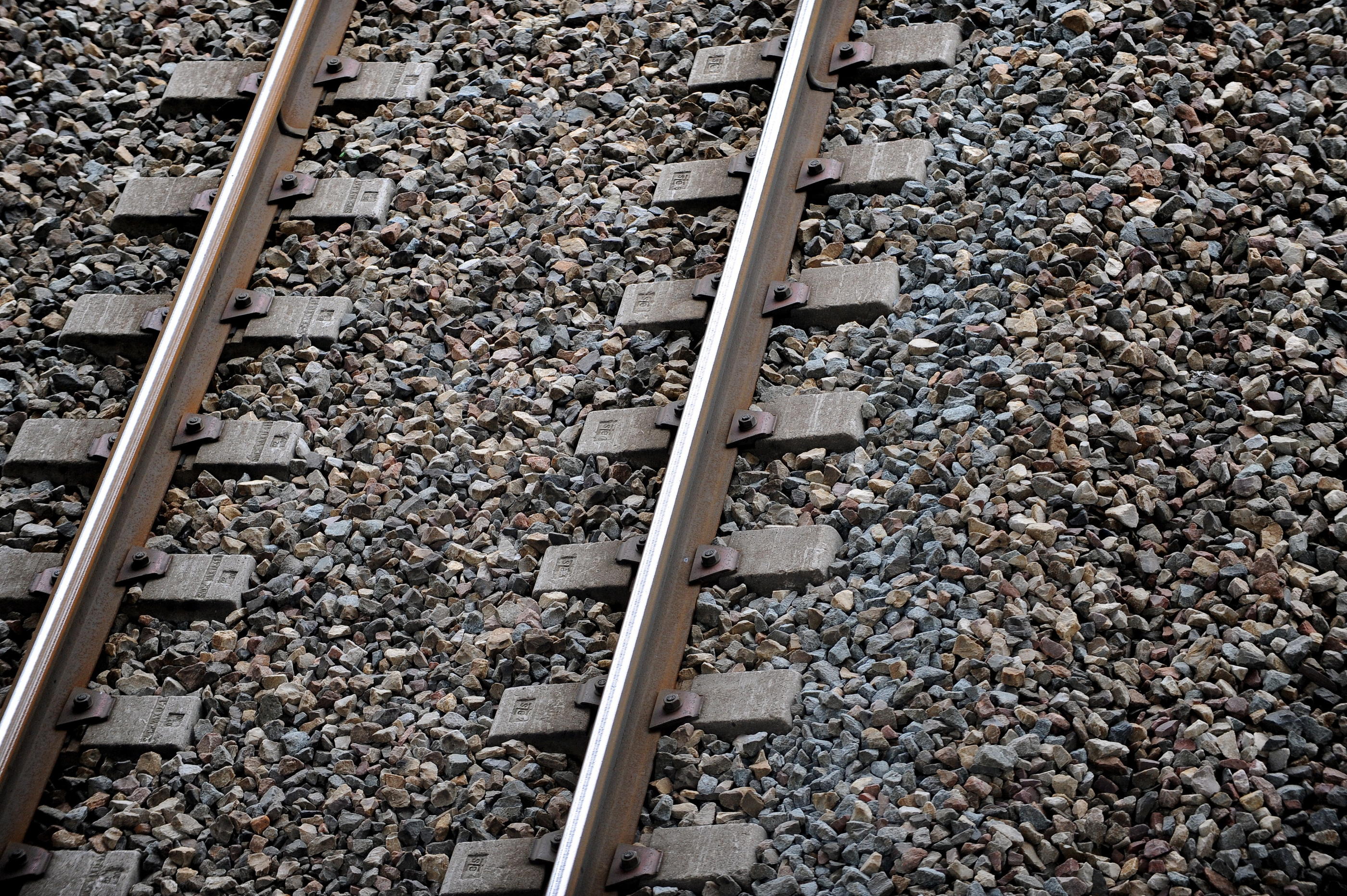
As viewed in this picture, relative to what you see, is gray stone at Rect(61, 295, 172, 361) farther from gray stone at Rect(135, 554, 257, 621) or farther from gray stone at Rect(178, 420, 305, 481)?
gray stone at Rect(135, 554, 257, 621)

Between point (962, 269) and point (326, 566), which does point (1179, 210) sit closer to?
point (962, 269)

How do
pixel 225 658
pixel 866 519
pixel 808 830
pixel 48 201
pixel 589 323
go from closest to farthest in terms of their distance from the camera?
1. pixel 808 830
2. pixel 866 519
3. pixel 225 658
4. pixel 589 323
5. pixel 48 201

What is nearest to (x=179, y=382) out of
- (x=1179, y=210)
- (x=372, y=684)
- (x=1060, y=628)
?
(x=372, y=684)

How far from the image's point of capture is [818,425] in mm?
3789

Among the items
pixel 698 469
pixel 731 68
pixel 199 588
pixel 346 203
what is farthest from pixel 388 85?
pixel 698 469

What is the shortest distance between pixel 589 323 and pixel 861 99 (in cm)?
119

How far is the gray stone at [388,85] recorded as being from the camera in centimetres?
499

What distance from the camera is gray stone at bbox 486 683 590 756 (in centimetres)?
347

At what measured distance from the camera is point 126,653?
3912mm

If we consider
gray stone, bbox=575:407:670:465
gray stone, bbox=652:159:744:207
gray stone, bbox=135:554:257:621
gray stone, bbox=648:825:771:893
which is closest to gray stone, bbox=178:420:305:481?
gray stone, bbox=135:554:257:621

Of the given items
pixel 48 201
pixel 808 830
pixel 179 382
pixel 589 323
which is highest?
pixel 48 201

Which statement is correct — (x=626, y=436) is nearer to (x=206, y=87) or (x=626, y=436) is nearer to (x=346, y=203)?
(x=346, y=203)

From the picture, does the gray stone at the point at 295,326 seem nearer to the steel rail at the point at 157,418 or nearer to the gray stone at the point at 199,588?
the steel rail at the point at 157,418

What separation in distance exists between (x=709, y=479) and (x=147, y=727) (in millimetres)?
1689
